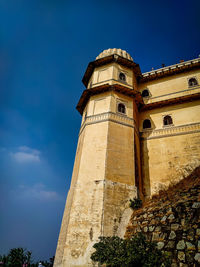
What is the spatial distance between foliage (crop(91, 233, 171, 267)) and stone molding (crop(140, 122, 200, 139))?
9.93 m

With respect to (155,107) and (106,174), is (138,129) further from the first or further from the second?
(106,174)

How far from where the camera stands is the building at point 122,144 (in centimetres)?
1137

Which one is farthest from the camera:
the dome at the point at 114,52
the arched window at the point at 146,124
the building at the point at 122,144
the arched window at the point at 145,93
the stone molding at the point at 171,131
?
the dome at the point at 114,52

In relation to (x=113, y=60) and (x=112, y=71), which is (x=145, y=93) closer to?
(x=112, y=71)

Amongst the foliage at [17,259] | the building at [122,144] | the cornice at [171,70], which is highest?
the cornice at [171,70]

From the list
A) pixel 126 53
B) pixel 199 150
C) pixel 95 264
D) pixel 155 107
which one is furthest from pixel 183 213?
pixel 126 53

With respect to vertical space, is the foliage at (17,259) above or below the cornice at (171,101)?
below

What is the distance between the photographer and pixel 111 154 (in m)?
13.8

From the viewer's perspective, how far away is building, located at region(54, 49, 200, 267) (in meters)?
11.4

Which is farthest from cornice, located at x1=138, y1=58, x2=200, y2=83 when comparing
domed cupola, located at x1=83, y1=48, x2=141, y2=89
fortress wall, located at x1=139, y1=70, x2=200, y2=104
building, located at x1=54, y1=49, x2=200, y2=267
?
domed cupola, located at x1=83, y1=48, x2=141, y2=89

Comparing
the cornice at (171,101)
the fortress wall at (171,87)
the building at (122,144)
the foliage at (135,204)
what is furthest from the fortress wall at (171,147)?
the foliage at (135,204)

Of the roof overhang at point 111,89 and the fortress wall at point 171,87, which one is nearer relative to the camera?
the roof overhang at point 111,89

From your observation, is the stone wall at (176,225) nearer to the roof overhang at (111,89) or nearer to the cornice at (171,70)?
the roof overhang at (111,89)

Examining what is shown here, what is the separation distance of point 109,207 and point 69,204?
2752 millimetres
